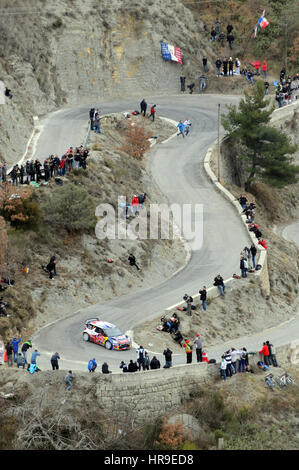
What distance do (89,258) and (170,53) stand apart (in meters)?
32.3

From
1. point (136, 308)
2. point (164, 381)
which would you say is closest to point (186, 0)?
point (136, 308)

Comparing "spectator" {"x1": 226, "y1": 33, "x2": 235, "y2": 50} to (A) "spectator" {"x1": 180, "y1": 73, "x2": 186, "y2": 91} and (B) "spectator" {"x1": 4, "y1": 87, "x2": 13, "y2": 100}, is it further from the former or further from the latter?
(B) "spectator" {"x1": 4, "y1": 87, "x2": 13, "y2": 100}

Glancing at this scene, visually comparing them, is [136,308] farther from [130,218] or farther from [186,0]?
[186,0]

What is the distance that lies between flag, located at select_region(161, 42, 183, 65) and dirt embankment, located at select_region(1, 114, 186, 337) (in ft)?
67.8

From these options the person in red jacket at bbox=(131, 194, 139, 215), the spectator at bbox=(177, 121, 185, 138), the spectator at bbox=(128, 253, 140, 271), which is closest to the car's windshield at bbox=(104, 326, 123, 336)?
the spectator at bbox=(128, 253, 140, 271)

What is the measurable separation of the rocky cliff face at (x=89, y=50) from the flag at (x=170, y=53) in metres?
0.45

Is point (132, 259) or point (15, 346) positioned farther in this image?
point (132, 259)

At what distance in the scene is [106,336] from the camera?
3988 cm

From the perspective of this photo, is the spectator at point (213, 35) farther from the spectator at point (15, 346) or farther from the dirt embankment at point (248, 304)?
the spectator at point (15, 346)

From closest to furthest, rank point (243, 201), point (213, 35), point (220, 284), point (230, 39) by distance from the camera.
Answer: point (220, 284)
point (243, 201)
point (230, 39)
point (213, 35)

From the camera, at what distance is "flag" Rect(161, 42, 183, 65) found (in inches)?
2945

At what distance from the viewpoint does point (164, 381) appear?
36562 millimetres

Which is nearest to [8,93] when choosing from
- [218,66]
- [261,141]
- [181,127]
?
[181,127]

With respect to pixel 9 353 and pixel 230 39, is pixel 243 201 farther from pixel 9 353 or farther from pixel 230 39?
pixel 230 39
